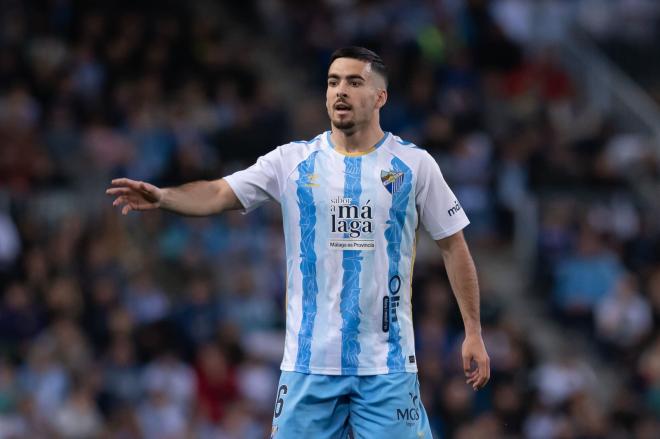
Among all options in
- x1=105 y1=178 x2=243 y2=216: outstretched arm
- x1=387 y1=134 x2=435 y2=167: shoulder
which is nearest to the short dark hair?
x1=387 y1=134 x2=435 y2=167: shoulder

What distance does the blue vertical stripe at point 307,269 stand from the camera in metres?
7.01

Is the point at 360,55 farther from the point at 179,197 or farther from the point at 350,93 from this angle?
the point at 179,197

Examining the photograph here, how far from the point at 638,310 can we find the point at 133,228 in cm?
603

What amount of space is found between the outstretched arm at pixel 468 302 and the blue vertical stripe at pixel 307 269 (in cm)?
74

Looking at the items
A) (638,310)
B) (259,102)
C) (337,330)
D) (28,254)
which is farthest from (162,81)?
(337,330)

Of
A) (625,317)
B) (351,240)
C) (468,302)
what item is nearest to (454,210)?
(468,302)

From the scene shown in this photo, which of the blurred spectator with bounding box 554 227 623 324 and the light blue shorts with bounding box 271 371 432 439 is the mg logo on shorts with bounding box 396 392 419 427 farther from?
the blurred spectator with bounding box 554 227 623 324

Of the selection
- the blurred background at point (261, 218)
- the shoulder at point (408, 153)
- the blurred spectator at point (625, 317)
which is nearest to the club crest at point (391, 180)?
the shoulder at point (408, 153)

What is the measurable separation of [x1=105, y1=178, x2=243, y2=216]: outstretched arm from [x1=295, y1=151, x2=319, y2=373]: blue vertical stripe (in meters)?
0.38

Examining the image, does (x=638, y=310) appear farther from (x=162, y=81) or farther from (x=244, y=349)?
(x=162, y=81)

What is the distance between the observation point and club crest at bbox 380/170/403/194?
7.08 m

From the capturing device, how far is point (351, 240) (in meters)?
6.99

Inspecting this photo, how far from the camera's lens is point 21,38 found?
16.0m

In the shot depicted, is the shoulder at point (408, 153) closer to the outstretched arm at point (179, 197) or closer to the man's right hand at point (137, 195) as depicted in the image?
the outstretched arm at point (179, 197)
